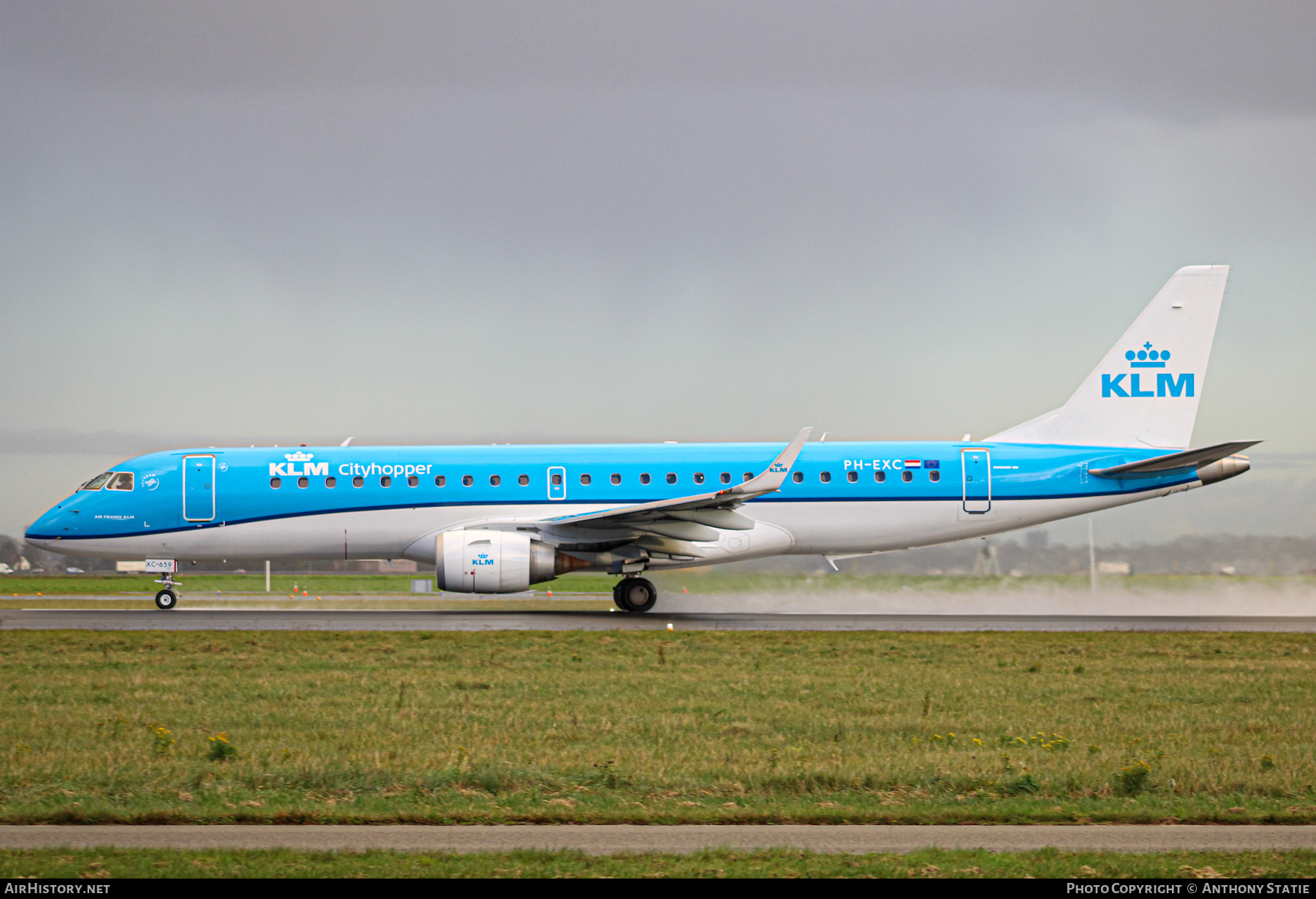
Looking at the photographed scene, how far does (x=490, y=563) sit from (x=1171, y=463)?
14.5m

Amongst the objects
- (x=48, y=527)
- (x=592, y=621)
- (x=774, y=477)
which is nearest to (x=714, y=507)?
(x=774, y=477)

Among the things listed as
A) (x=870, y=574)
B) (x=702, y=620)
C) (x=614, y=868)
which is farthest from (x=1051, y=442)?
(x=614, y=868)

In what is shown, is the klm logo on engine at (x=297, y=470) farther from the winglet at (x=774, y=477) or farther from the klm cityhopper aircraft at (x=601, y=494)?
the winglet at (x=774, y=477)

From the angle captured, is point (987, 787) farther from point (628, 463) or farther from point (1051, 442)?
point (1051, 442)

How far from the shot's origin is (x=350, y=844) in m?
6.97

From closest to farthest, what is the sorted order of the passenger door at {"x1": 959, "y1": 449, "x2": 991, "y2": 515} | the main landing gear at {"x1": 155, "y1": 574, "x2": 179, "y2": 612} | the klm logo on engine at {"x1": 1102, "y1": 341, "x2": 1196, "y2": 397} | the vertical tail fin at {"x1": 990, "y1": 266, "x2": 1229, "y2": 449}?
1. the passenger door at {"x1": 959, "y1": 449, "x2": 991, "y2": 515}
2. the main landing gear at {"x1": 155, "y1": 574, "x2": 179, "y2": 612}
3. the vertical tail fin at {"x1": 990, "y1": 266, "x2": 1229, "y2": 449}
4. the klm logo on engine at {"x1": 1102, "y1": 341, "x2": 1196, "y2": 397}

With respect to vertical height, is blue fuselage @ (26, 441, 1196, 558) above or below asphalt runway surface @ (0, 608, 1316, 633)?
above

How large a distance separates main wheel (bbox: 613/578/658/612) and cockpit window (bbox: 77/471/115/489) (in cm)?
1153

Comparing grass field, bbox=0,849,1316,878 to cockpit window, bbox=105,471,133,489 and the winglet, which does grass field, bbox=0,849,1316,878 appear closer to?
the winglet

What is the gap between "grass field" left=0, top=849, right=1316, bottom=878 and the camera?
6281 millimetres

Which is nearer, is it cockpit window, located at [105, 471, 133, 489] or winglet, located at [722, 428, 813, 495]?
winglet, located at [722, 428, 813, 495]

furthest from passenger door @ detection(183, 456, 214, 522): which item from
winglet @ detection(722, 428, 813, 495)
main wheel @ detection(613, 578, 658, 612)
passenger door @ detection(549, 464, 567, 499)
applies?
winglet @ detection(722, 428, 813, 495)

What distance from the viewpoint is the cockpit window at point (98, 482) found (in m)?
26.5
